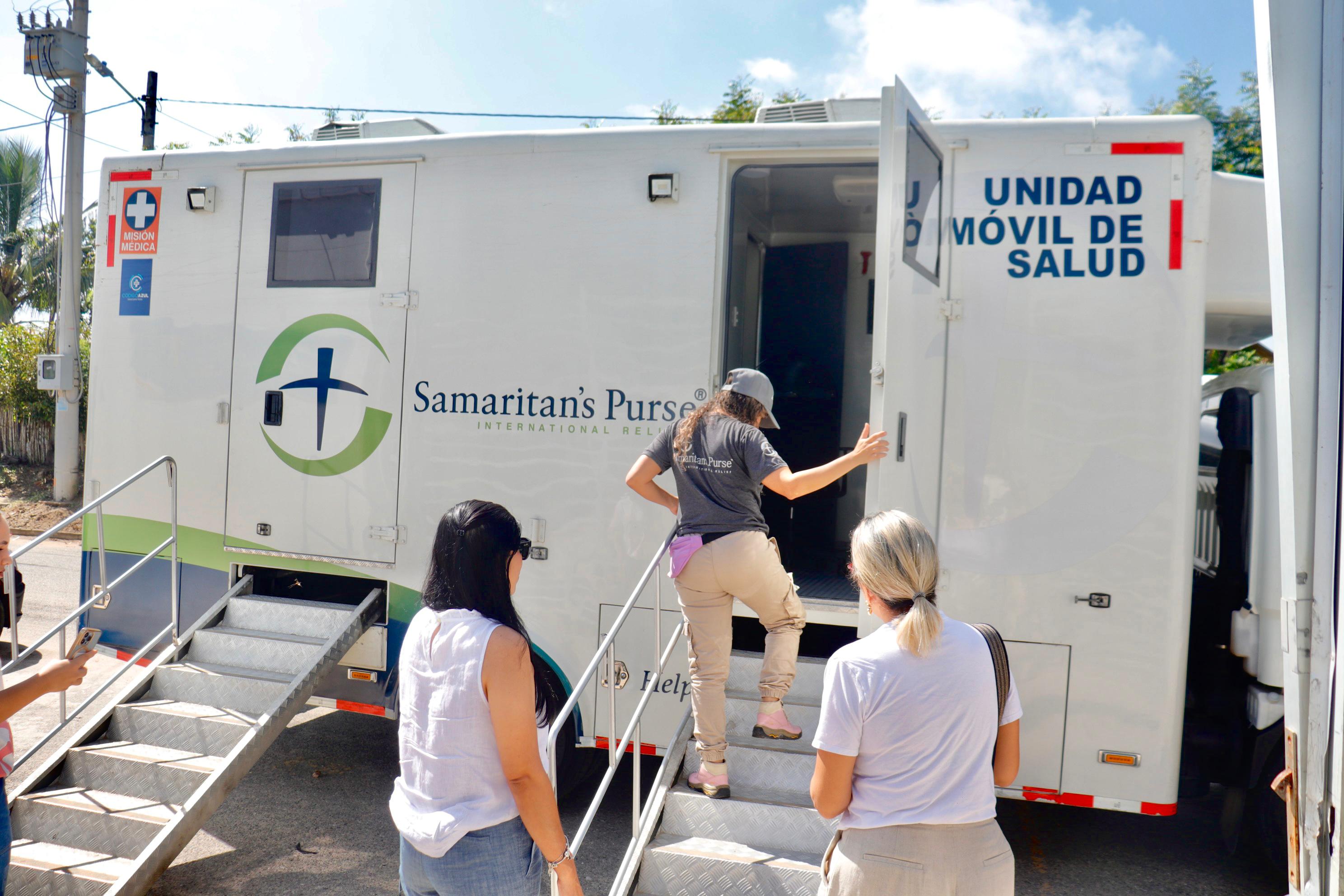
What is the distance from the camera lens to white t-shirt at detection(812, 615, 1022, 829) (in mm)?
1807

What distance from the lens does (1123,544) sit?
342 centimetres

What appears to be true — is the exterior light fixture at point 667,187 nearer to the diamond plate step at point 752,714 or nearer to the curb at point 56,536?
the diamond plate step at point 752,714

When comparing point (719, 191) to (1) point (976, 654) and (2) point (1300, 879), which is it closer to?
(1) point (976, 654)

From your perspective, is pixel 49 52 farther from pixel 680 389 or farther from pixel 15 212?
pixel 680 389

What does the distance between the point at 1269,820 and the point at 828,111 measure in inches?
130

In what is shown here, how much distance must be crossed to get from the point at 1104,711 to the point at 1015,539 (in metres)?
0.69

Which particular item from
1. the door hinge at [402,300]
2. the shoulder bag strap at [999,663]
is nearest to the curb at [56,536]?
the door hinge at [402,300]

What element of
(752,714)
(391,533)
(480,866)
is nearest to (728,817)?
(752,714)

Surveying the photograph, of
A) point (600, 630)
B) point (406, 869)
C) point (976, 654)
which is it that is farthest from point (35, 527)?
point (976, 654)

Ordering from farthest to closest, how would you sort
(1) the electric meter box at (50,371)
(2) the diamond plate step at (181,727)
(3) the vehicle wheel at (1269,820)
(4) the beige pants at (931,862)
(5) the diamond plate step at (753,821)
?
1. (1) the electric meter box at (50,371)
2. (2) the diamond plate step at (181,727)
3. (3) the vehicle wheel at (1269,820)
4. (5) the diamond plate step at (753,821)
5. (4) the beige pants at (931,862)

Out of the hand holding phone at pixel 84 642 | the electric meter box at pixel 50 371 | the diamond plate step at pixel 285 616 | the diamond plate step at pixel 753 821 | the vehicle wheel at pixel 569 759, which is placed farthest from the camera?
the electric meter box at pixel 50 371

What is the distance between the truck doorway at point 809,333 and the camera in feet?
17.0

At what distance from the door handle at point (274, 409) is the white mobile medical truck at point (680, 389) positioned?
0.05 ft

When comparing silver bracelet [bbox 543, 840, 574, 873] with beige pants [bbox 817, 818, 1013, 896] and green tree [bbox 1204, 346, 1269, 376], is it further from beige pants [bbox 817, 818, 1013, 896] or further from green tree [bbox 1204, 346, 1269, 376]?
green tree [bbox 1204, 346, 1269, 376]
